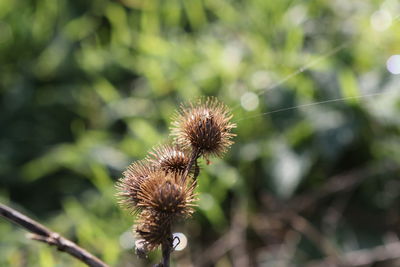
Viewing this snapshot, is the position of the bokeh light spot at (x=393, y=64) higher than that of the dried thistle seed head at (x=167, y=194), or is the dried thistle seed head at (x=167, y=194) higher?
the bokeh light spot at (x=393, y=64)

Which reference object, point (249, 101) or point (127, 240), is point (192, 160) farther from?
point (249, 101)

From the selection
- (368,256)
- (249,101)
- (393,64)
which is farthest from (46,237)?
(393,64)

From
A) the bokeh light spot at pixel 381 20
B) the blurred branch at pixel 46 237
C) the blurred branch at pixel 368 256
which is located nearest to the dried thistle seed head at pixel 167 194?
the blurred branch at pixel 46 237

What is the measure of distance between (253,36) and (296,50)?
0.37 meters

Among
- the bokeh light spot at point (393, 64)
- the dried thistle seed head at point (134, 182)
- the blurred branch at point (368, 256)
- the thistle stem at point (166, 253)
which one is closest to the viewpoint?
the thistle stem at point (166, 253)

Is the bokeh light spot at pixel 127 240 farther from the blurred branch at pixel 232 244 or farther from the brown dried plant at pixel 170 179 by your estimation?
the brown dried plant at pixel 170 179

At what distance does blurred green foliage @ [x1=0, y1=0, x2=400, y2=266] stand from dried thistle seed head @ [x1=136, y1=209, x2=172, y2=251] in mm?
1235

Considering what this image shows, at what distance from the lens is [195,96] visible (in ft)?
8.52

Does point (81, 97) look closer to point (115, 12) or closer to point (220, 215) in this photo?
point (115, 12)

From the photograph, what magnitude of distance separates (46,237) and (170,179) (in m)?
0.30

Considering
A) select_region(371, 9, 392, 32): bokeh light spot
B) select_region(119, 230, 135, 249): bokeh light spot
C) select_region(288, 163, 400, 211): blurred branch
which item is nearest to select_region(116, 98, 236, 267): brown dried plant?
select_region(119, 230, 135, 249): bokeh light spot

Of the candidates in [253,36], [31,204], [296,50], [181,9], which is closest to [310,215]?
[296,50]

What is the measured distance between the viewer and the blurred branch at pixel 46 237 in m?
1.07

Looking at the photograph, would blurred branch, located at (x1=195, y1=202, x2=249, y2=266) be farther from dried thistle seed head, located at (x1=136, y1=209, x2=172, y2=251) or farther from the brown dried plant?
dried thistle seed head, located at (x1=136, y1=209, x2=172, y2=251)
